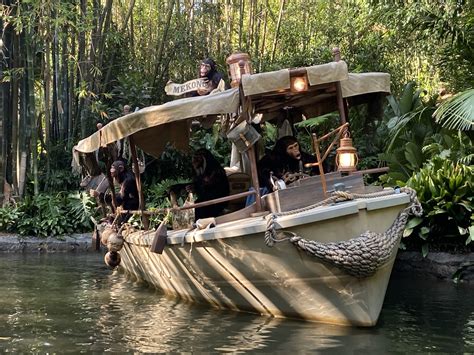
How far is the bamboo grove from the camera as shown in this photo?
13789 millimetres

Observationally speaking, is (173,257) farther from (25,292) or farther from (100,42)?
(100,42)

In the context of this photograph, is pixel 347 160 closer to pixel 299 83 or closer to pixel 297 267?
pixel 299 83

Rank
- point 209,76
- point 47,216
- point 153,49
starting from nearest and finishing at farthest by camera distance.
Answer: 1. point 209,76
2. point 47,216
3. point 153,49

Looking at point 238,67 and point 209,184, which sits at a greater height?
point 238,67

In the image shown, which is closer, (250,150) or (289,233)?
(289,233)

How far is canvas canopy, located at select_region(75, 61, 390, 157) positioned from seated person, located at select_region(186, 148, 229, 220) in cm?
43

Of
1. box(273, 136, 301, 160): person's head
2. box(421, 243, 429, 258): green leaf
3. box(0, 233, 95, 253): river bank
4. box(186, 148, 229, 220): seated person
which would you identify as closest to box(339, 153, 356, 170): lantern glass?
box(273, 136, 301, 160): person's head

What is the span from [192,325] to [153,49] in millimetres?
13539

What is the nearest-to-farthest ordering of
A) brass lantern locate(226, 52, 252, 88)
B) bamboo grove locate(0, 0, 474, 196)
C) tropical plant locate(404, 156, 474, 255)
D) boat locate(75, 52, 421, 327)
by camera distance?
boat locate(75, 52, 421, 327) < brass lantern locate(226, 52, 252, 88) < tropical plant locate(404, 156, 474, 255) < bamboo grove locate(0, 0, 474, 196)

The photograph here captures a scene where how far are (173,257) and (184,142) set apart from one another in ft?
4.35

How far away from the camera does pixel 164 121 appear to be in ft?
24.2

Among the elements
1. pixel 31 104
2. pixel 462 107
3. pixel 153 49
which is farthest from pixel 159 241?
pixel 153 49

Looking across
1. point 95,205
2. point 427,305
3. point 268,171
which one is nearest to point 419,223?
point 427,305

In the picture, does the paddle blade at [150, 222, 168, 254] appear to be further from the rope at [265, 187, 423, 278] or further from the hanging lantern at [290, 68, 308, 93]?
the hanging lantern at [290, 68, 308, 93]
